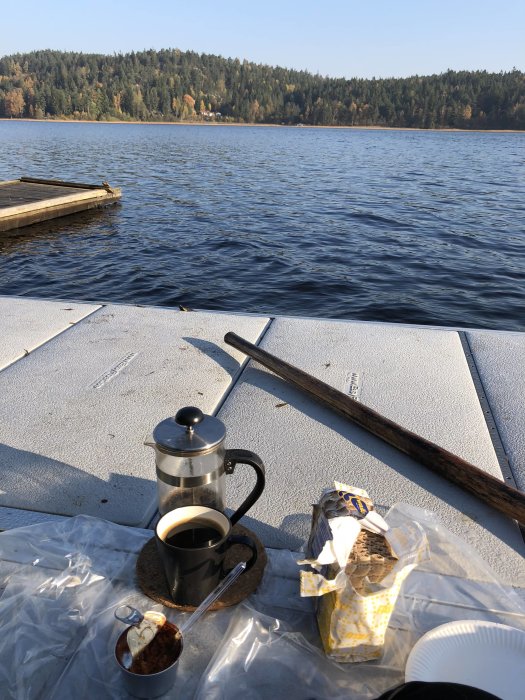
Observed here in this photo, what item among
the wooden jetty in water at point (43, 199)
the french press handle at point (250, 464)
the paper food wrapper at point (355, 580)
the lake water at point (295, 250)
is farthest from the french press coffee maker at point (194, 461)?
the wooden jetty in water at point (43, 199)

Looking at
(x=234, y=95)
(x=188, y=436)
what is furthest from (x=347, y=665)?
(x=234, y=95)

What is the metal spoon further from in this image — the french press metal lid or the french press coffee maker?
the french press metal lid

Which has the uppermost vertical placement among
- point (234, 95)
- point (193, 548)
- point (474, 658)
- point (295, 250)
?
point (234, 95)

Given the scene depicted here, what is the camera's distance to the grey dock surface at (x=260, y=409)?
2.00 meters

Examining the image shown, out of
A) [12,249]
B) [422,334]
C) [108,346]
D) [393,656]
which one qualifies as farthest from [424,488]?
[12,249]

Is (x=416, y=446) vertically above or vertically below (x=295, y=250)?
above

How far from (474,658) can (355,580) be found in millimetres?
325

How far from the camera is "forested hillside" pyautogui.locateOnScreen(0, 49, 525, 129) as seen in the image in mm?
111562

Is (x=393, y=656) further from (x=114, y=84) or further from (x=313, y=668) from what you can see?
(x=114, y=84)

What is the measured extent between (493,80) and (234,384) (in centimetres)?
14224

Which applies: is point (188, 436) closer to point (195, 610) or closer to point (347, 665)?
point (195, 610)

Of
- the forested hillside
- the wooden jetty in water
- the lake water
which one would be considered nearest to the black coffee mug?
the lake water

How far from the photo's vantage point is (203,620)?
144 cm

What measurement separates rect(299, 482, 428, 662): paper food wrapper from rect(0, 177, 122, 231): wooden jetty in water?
45.9 ft
